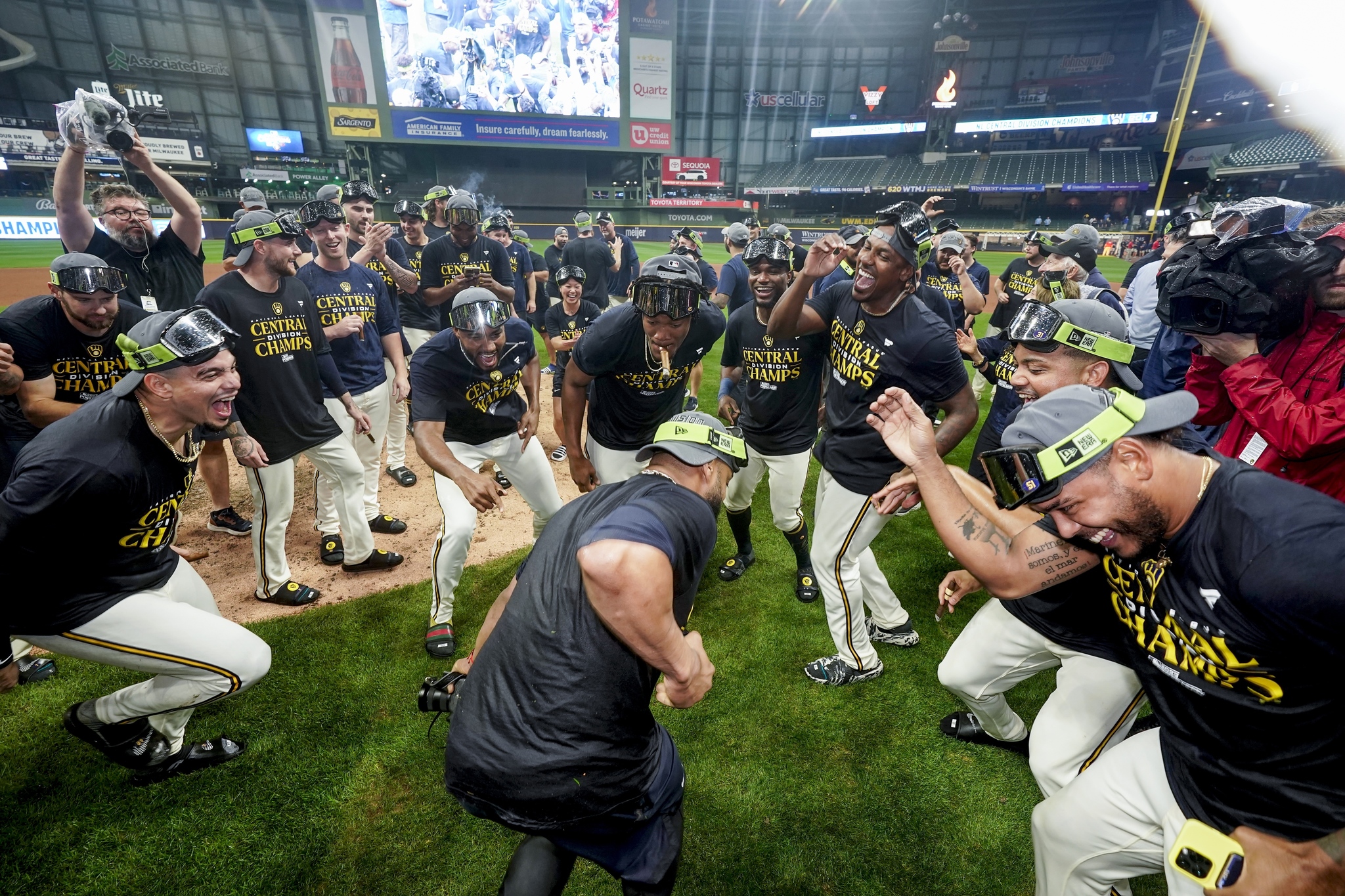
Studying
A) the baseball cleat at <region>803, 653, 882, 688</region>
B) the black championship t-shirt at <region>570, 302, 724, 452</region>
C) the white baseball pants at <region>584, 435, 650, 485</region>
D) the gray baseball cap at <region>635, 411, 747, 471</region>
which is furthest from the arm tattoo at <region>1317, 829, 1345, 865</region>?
the white baseball pants at <region>584, 435, 650, 485</region>

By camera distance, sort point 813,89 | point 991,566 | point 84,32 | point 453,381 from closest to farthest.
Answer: point 991,566 < point 453,381 < point 84,32 < point 813,89

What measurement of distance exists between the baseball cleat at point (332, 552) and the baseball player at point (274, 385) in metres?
0.44

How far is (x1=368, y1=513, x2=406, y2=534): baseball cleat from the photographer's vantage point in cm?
618

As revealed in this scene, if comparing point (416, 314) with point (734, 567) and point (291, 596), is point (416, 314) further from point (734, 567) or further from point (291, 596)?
point (734, 567)

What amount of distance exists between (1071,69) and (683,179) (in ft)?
99.9

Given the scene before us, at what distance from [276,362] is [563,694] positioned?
4133 mm

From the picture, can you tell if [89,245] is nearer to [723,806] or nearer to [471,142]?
[723,806]

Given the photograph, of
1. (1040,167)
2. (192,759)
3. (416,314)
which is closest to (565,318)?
(416,314)

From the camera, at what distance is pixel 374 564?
550 centimetres

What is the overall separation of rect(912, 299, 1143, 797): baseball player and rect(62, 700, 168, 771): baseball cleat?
4362 millimetres

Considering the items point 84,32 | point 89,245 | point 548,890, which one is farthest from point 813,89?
point 548,890

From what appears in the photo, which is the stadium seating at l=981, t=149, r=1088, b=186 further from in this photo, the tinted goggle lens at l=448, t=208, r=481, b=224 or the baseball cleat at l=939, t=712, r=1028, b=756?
the baseball cleat at l=939, t=712, r=1028, b=756

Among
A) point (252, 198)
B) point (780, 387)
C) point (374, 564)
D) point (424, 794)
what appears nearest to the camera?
point (424, 794)

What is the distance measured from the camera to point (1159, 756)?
7.61 ft
